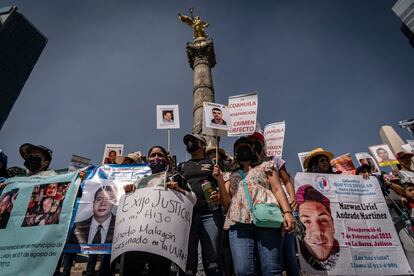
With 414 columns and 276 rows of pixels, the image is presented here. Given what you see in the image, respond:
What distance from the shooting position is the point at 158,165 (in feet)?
10.9

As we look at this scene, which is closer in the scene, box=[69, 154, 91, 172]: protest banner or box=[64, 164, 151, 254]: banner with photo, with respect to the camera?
box=[64, 164, 151, 254]: banner with photo

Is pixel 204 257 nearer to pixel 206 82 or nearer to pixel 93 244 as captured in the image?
pixel 93 244

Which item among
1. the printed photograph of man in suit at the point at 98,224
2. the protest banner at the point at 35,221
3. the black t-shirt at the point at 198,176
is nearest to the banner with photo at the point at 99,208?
the printed photograph of man in suit at the point at 98,224

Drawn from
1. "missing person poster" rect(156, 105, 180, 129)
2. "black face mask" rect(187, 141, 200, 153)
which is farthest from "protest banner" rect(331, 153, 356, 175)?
"black face mask" rect(187, 141, 200, 153)

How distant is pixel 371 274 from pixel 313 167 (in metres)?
1.59

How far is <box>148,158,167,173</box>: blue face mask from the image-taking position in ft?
10.8

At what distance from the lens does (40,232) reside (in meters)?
3.49

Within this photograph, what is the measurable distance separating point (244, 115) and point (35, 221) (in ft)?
11.1

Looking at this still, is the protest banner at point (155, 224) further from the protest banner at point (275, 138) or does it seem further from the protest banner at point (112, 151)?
the protest banner at point (112, 151)

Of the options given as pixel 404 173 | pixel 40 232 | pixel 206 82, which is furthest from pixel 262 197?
pixel 206 82

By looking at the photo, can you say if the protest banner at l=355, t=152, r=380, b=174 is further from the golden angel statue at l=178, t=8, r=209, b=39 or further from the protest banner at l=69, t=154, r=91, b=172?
the golden angel statue at l=178, t=8, r=209, b=39

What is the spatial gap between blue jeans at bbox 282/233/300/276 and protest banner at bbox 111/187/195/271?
1.03 m

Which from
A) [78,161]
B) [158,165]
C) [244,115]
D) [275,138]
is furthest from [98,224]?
[275,138]

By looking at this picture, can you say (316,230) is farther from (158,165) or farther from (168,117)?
(168,117)
